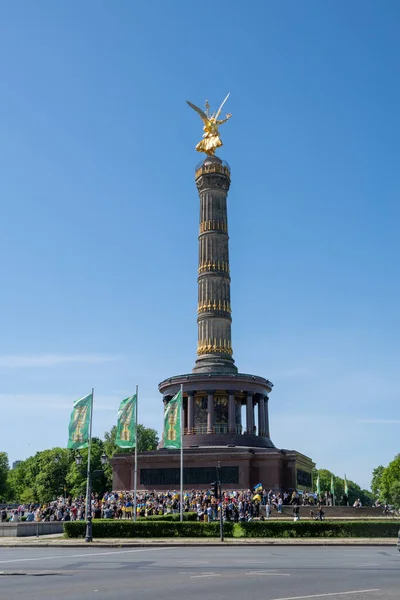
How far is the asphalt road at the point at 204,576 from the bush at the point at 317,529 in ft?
27.0

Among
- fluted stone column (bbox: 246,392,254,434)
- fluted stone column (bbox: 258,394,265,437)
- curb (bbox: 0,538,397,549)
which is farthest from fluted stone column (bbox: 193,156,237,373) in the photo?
curb (bbox: 0,538,397,549)

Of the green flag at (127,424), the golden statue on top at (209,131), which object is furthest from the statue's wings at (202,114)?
the green flag at (127,424)

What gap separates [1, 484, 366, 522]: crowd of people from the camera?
39.8 meters

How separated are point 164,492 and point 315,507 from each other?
13.2 meters

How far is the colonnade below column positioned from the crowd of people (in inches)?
278

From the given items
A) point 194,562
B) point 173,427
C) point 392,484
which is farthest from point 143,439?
point 194,562

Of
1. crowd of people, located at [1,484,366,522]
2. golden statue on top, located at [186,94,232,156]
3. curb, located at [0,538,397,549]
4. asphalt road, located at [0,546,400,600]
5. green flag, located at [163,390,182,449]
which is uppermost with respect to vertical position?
golden statue on top, located at [186,94,232,156]

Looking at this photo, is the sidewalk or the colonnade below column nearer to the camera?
the sidewalk

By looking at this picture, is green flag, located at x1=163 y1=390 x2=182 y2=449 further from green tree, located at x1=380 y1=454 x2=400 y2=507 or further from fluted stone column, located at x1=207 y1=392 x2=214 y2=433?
green tree, located at x1=380 y1=454 x2=400 y2=507

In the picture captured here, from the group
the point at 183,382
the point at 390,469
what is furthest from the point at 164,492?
the point at 390,469

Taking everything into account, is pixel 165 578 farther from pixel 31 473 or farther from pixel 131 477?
pixel 31 473

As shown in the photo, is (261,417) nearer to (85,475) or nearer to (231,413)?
(231,413)

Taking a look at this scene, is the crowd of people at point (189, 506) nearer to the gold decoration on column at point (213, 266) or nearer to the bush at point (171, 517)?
the bush at point (171, 517)

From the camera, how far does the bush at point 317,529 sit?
32062 mm
